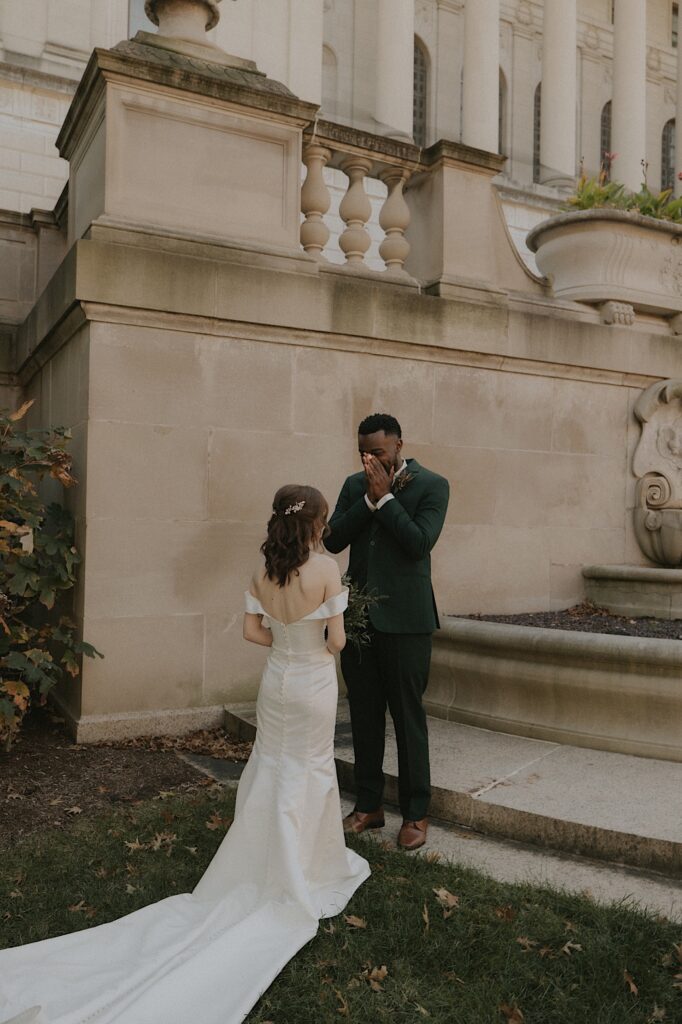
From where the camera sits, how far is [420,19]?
30.5 metres

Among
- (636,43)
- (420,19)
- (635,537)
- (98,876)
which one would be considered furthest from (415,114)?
(98,876)

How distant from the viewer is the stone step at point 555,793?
4008 mm

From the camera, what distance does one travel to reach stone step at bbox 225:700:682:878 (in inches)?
158

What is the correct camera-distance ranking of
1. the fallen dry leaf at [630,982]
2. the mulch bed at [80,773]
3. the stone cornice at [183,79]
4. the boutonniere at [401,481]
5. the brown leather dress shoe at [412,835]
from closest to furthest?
the fallen dry leaf at [630,982] → the brown leather dress shoe at [412,835] → the boutonniere at [401,481] → the mulch bed at [80,773] → the stone cornice at [183,79]

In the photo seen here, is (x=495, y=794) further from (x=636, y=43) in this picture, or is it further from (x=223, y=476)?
(x=636, y=43)

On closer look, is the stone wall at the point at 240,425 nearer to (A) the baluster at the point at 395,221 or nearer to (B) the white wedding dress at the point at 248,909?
(A) the baluster at the point at 395,221

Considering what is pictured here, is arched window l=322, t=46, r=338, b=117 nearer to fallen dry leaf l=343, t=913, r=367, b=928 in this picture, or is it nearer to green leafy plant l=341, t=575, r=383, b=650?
green leafy plant l=341, t=575, r=383, b=650

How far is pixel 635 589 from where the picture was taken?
24.3 ft

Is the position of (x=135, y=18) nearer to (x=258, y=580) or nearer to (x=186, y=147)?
(x=186, y=147)

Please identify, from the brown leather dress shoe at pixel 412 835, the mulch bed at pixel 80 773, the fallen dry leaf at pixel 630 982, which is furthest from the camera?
the mulch bed at pixel 80 773

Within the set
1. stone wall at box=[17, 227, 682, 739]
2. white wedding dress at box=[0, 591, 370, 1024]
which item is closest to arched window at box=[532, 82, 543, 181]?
stone wall at box=[17, 227, 682, 739]

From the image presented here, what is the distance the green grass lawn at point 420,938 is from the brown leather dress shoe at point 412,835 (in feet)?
0.29

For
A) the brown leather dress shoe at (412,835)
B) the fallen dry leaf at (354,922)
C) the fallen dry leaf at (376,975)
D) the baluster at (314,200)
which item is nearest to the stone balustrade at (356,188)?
the baluster at (314,200)

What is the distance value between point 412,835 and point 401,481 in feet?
5.54
